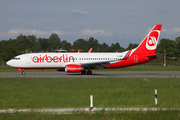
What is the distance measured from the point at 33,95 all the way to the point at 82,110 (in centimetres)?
604

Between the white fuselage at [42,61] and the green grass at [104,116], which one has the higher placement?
the white fuselage at [42,61]

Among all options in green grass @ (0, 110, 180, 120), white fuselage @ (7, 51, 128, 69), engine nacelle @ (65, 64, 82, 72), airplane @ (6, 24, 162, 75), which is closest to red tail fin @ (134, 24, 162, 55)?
airplane @ (6, 24, 162, 75)

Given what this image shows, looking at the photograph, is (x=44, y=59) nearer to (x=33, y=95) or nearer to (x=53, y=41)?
(x=33, y=95)

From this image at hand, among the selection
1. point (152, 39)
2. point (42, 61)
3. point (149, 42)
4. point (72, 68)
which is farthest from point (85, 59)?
point (152, 39)

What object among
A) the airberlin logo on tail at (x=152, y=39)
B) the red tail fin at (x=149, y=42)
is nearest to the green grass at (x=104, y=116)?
the red tail fin at (x=149, y=42)

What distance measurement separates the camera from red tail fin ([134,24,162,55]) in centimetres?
3769

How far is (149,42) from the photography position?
37.9 metres

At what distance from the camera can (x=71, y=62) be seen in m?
36.2

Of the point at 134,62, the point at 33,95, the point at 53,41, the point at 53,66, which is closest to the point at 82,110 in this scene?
the point at 33,95

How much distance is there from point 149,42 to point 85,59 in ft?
37.7

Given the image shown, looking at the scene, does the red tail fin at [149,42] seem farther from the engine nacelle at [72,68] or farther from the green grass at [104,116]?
the green grass at [104,116]

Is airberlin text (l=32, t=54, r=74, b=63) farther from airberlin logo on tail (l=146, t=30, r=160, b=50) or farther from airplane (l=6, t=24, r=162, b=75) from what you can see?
airberlin logo on tail (l=146, t=30, r=160, b=50)

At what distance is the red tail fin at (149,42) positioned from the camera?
37.7 meters

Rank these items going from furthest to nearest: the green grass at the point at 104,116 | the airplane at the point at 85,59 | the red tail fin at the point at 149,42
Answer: the red tail fin at the point at 149,42
the airplane at the point at 85,59
the green grass at the point at 104,116
